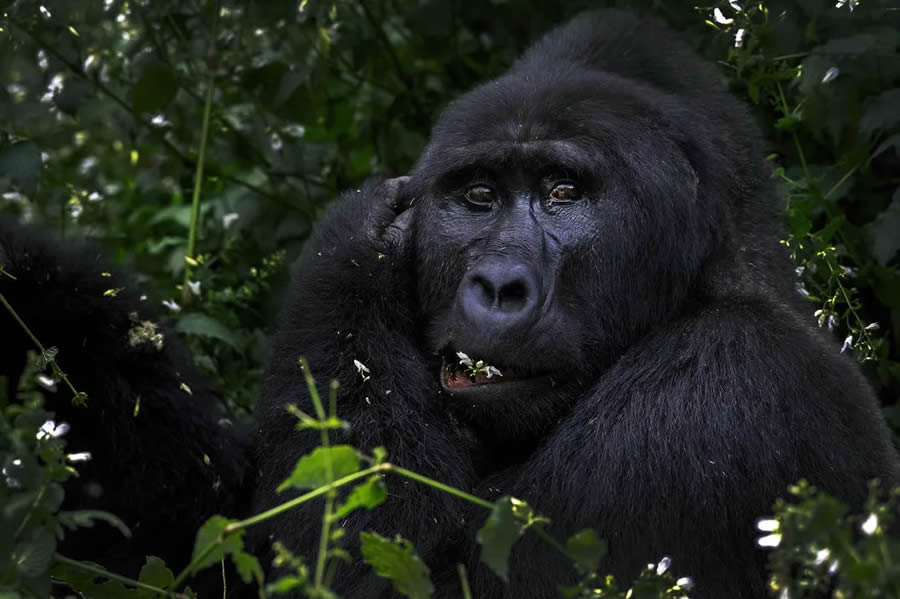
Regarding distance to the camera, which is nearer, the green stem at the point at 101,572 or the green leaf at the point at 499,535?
the green leaf at the point at 499,535

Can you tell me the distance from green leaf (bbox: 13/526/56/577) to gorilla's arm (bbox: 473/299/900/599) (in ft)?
3.85

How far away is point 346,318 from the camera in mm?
3594

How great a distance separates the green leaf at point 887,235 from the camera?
4.04 m

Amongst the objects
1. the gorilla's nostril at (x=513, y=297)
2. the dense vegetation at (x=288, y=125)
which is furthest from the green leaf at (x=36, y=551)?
the gorilla's nostril at (x=513, y=297)

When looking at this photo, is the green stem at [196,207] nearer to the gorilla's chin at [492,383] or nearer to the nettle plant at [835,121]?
the gorilla's chin at [492,383]

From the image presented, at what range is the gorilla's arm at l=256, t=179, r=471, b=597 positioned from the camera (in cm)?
327

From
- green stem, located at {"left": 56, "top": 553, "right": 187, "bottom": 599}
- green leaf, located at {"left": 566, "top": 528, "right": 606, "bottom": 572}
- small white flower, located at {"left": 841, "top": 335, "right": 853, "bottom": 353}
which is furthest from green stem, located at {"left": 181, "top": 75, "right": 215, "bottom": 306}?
green leaf, located at {"left": 566, "top": 528, "right": 606, "bottom": 572}

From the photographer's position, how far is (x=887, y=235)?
4062 millimetres

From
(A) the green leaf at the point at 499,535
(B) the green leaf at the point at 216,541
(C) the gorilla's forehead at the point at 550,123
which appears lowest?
(B) the green leaf at the point at 216,541

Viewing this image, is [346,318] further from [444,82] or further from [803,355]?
[444,82]

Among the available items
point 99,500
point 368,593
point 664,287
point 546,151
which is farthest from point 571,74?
point 99,500

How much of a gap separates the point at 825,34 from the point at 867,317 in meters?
1.04

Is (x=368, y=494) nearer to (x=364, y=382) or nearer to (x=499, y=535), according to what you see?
(x=499, y=535)

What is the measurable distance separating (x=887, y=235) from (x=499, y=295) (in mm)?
1496
